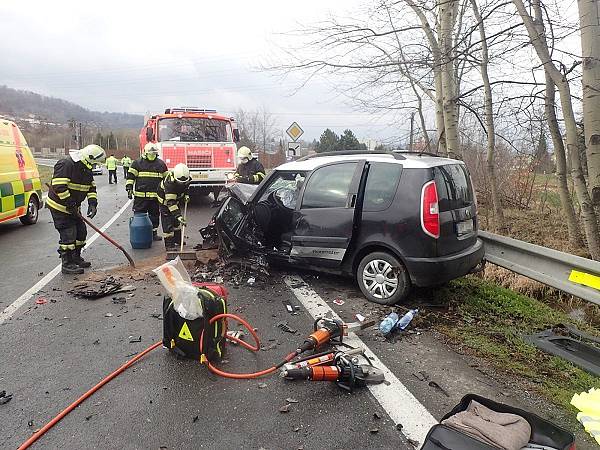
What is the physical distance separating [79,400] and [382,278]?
2.98 metres

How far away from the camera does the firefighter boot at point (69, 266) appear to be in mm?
5996

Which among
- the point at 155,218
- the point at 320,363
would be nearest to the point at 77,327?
the point at 320,363

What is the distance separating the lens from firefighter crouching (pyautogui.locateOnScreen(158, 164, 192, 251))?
23.8ft

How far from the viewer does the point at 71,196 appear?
20.0 ft

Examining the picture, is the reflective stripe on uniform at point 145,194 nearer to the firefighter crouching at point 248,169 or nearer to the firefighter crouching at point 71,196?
the firefighter crouching at point 71,196

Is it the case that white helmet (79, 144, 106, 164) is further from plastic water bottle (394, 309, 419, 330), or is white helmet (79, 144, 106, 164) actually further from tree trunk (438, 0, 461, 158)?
tree trunk (438, 0, 461, 158)

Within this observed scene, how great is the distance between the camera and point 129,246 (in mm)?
7816

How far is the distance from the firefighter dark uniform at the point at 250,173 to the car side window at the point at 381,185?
18.5 ft

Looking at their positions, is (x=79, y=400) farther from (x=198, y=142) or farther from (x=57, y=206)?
Result: (x=198, y=142)

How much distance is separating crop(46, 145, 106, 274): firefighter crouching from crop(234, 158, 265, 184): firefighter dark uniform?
4.32m

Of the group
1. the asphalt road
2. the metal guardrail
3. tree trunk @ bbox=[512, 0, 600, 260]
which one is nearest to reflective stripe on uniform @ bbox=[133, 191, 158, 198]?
the asphalt road

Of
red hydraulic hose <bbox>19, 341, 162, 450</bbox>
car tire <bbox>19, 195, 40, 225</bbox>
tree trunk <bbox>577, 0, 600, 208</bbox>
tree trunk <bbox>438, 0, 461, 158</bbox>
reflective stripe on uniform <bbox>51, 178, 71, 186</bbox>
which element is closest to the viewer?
red hydraulic hose <bbox>19, 341, 162, 450</bbox>

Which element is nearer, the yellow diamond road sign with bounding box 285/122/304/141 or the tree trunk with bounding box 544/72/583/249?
the tree trunk with bounding box 544/72/583/249

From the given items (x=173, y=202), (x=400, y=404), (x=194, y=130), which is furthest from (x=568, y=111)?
(x=194, y=130)
